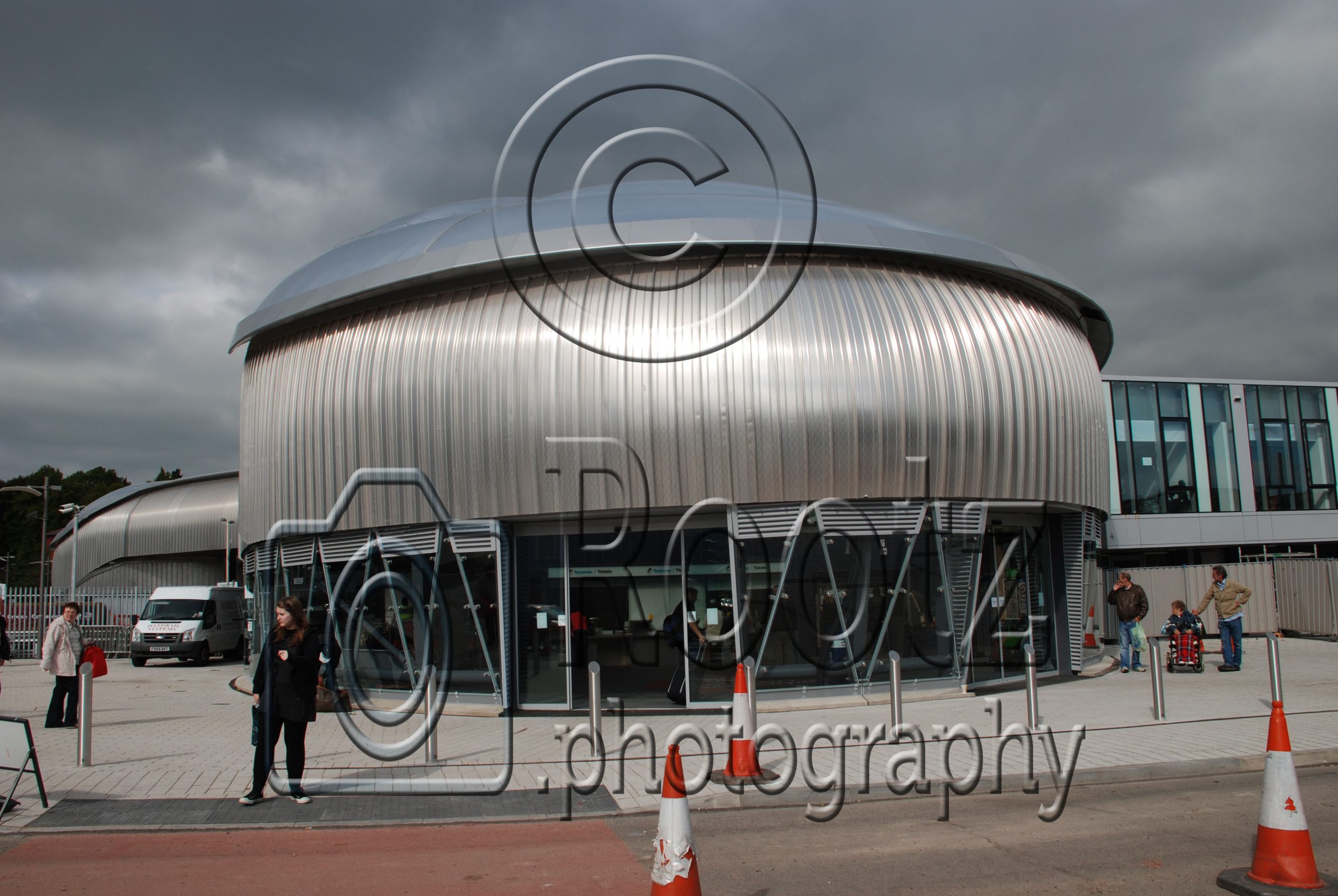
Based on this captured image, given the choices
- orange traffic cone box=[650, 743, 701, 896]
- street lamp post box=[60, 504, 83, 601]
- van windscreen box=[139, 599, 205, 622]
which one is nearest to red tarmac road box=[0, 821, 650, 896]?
orange traffic cone box=[650, 743, 701, 896]

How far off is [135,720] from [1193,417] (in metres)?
33.6

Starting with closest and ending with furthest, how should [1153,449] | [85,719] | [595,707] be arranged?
[595,707]
[85,719]
[1153,449]

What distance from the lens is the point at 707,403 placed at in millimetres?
14250

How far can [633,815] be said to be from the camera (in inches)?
312

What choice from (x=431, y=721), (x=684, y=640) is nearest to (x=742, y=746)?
(x=431, y=721)

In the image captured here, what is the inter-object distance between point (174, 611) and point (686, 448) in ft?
64.2

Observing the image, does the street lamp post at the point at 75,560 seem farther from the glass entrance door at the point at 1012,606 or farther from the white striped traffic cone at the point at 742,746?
the white striped traffic cone at the point at 742,746

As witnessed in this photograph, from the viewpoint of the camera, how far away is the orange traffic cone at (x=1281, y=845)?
5.36 metres

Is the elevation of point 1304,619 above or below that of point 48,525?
below

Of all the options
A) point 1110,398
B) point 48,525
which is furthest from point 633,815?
point 48,525

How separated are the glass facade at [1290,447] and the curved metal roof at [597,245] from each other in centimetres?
2119

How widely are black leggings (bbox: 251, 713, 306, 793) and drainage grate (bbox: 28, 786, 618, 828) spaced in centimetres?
21

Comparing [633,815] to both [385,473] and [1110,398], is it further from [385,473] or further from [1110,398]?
[1110,398]

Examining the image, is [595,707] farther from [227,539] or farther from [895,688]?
[227,539]
